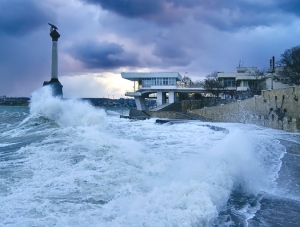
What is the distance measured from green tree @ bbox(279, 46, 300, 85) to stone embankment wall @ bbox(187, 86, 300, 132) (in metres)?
9.78

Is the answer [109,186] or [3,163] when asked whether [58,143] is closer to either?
[3,163]

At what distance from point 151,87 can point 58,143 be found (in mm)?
39172

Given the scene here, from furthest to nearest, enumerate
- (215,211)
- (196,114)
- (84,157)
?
(196,114), (84,157), (215,211)

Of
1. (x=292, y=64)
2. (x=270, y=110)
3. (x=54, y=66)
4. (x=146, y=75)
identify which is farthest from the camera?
(x=146, y=75)

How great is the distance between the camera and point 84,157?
293 inches

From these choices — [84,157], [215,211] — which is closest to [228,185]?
[215,211]

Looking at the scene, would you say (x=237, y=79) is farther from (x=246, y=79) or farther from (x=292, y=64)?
(x=292, y=64)

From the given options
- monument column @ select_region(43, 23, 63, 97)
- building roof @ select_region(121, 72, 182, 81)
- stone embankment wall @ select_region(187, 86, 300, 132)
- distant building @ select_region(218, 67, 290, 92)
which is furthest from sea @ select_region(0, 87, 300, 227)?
building roof @ select_region(121, 72, 182, 81)

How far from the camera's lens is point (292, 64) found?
32.4m

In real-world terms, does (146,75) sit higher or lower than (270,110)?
higher

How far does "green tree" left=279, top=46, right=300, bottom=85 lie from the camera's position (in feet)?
104

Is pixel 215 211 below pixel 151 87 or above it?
below

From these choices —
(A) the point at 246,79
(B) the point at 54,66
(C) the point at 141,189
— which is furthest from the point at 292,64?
(C) the point at 141,189

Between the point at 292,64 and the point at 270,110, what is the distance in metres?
14.3
